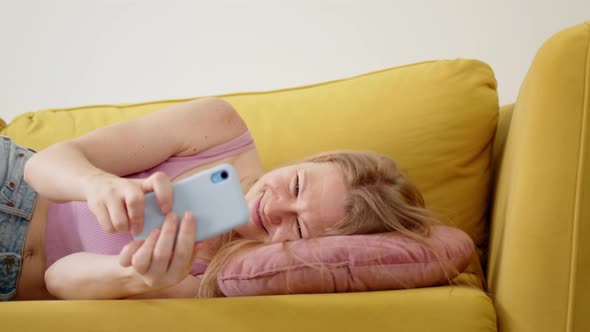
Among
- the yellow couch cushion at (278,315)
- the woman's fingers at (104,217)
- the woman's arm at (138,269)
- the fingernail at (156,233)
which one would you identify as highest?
the woman's fingers at (104,217)

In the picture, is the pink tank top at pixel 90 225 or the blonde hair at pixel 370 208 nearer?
the blonde hair at pixel 370 208

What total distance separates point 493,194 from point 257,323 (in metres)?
0.71

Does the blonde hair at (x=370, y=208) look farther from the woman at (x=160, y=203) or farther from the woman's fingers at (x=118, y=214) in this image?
the woman's fingers at (x=118, y=214)

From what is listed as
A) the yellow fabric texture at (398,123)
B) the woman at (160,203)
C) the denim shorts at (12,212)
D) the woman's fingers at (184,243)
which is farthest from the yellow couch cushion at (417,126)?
the woman's fingers at (184,243)

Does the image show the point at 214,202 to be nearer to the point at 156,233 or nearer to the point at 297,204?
the point at 156,233

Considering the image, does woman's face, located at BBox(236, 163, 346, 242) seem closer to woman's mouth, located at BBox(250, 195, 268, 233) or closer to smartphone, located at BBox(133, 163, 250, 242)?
woman's mouth, located at BBox(250, 195, 268, 233)

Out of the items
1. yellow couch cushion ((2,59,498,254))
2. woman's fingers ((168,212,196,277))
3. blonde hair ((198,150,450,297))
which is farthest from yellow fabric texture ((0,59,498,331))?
woman's fingers ((168,212,196,277))

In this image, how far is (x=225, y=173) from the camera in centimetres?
85

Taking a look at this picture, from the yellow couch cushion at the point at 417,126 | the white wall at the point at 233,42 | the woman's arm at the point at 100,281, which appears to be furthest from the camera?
the white wall at the point at 233,42

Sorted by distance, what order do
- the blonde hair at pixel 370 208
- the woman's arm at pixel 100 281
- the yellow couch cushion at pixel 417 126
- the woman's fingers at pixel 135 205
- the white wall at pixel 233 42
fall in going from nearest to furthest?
1. the woman's fingers at pixel 135 205
2. the woman's arm at pixel 100 281
3. the blonde hair at pixel 370 208
4. the yellow couch cushion at pixel 417 126
5. the white wall at pixel 233 42

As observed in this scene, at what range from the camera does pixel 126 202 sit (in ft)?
2.71

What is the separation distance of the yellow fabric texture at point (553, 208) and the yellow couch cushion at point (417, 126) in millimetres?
411

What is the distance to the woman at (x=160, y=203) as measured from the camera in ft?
2.79

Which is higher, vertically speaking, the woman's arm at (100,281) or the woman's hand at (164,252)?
the woman's hand at (164,252)
